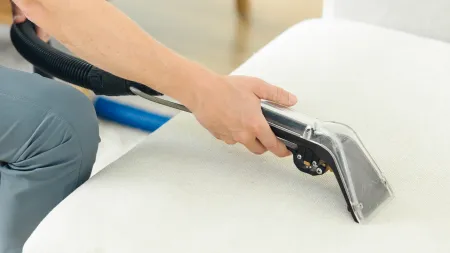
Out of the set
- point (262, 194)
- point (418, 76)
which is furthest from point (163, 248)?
point (418, 76)

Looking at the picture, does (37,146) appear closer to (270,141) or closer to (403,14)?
(270,141)

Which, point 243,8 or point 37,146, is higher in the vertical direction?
point 37,146

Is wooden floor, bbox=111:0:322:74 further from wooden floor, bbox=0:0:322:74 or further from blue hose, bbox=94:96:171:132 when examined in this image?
blue hose, bbox=94:96:171:132

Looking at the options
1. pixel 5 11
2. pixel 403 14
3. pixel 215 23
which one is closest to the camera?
pixel 403 14

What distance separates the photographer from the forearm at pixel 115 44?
62 cm

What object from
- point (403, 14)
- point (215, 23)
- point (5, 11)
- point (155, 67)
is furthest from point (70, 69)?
point (215, 23)

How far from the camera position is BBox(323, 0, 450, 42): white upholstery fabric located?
98cm

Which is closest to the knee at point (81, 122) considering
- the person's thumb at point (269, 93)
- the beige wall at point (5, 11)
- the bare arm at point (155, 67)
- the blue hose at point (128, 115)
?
the bare arm at point (155, 67)

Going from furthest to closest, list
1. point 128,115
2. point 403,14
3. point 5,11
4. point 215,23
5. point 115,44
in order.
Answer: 1. point 215,23
2. point 5,11
3. point 128,115
4. point 403,14
5. point 115,44

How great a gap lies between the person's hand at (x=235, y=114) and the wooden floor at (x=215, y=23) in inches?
41.8

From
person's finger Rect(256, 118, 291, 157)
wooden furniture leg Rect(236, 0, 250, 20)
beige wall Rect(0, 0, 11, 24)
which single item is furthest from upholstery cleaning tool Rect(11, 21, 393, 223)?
wooden furniture leg Rect(236, 0, 250, 20)

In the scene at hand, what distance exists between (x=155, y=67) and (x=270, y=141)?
0.52ft

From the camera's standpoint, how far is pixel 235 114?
2.17 ft

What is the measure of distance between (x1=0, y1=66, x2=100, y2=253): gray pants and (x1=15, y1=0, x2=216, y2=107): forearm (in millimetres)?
110
